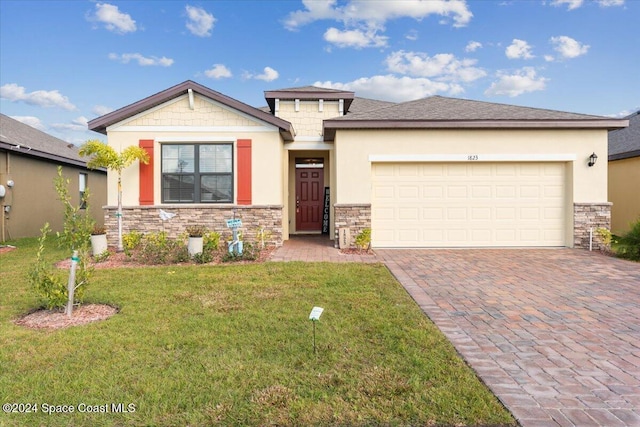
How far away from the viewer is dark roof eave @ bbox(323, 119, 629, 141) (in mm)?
9008

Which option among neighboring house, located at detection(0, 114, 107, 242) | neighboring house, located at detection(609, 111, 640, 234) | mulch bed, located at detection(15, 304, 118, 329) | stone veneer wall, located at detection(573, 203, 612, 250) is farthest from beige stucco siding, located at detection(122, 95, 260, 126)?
neighboring house, located at detection(609, 111, 640, 234)

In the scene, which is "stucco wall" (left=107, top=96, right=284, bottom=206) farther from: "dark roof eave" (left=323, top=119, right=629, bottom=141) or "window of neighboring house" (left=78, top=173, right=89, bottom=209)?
"window of neighboring house" (left=78, top=173, right=89, bottom=209)

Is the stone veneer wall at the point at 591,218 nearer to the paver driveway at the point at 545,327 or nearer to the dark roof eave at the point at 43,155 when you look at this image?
the paver driveway at the point at 545,327

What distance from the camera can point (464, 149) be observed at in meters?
9.35

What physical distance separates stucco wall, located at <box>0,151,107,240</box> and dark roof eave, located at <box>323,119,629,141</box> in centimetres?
851

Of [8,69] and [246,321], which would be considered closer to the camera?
[246,321]

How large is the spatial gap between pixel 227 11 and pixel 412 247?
10.7m

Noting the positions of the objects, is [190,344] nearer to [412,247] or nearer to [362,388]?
[362,388]

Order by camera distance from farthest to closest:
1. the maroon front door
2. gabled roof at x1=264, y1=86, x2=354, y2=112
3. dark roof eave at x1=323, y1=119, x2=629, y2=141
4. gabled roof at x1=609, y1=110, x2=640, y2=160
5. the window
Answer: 1. the maroon front door
2. gabled roof at x1=609, y1=110, x2=640, y2=160
3. gabled roof at x1=264, y1=86, x2=354, y2=112
4. the window
5. dark roof eave at x1=323, y1=119, x2=629, y2=141

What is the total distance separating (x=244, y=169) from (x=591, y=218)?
9399 millimetres

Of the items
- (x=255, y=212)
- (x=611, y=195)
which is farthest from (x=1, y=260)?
(x=611, y=195)

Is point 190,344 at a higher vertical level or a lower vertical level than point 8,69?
lower

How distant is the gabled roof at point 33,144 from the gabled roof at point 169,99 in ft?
7.91

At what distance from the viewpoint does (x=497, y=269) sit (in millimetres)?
6980
